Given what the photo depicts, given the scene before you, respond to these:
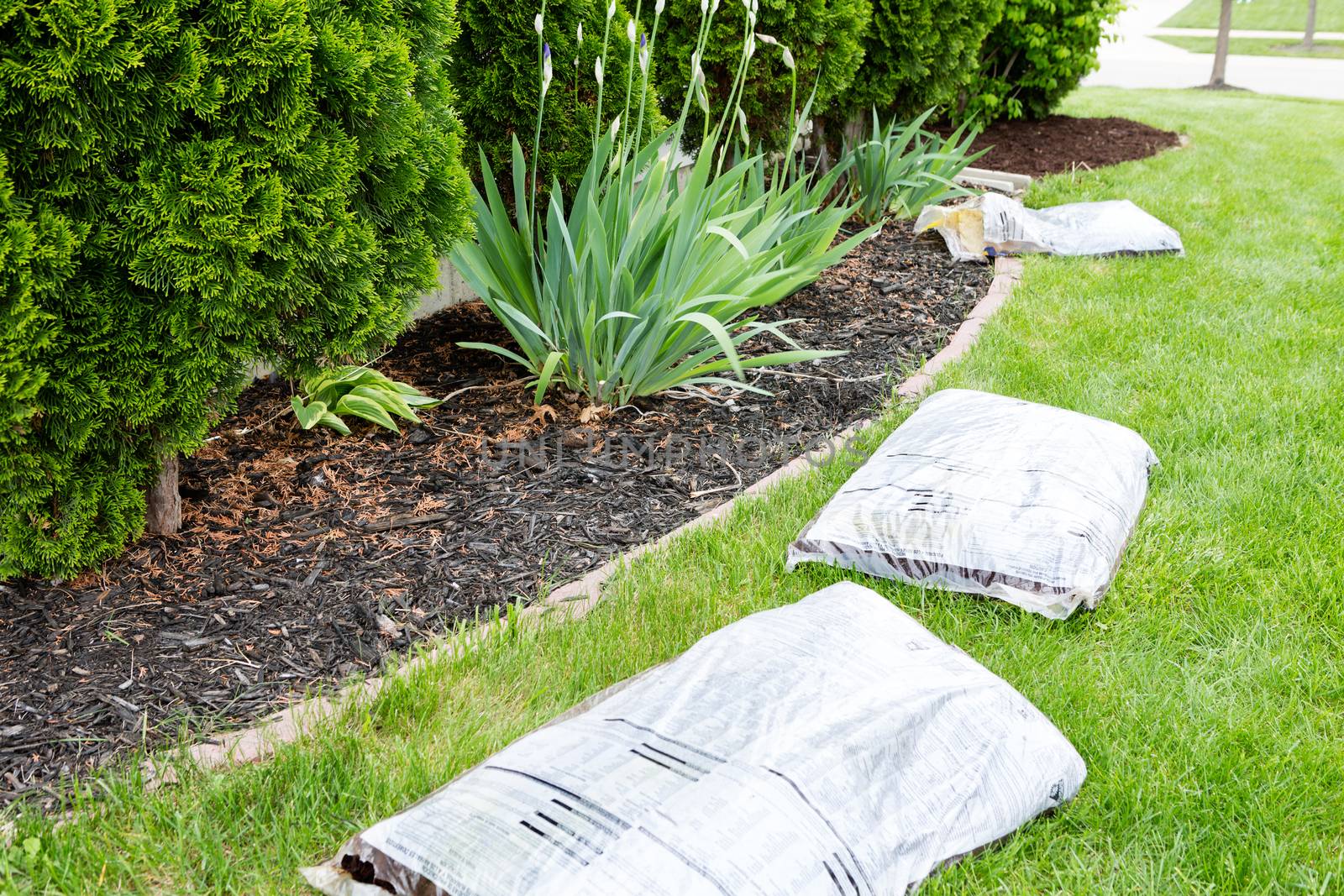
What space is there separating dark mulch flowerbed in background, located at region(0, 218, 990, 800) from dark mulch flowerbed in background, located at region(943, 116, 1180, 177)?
4502 mm

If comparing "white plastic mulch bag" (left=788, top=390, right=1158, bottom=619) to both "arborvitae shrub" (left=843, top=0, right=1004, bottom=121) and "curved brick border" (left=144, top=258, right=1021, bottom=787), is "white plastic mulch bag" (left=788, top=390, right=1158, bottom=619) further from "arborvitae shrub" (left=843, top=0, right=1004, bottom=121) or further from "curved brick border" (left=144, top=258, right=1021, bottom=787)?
A: "arborvitae shrub" (left=843, top=0, right=1004, bottom=121)

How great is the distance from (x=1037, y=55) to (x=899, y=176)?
140 inches

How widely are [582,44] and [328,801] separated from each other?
2.73 meters

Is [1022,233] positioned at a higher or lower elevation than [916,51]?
lower

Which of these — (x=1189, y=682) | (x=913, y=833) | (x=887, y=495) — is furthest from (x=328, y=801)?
(x=1189, y=682)

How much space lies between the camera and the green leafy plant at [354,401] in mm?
3074

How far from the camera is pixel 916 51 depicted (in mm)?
6316

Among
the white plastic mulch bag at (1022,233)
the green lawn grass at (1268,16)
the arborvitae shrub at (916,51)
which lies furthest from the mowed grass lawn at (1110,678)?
the green lawn grass at (1268,16)

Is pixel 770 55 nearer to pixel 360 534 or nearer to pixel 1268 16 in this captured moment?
pixel 360 534

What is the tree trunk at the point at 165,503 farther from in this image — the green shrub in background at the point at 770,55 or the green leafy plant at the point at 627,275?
the green shrub in background at the point at 770,55

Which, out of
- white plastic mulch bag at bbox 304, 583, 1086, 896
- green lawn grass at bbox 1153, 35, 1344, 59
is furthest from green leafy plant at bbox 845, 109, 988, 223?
green lawn grass at bbox 1153, 35, 1344, 59

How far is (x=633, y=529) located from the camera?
288cm

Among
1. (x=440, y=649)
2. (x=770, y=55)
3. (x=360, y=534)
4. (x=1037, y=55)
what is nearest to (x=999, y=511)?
(x=440, y=649)

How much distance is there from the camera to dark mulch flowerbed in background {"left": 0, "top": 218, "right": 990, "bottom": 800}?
83.5 inches
